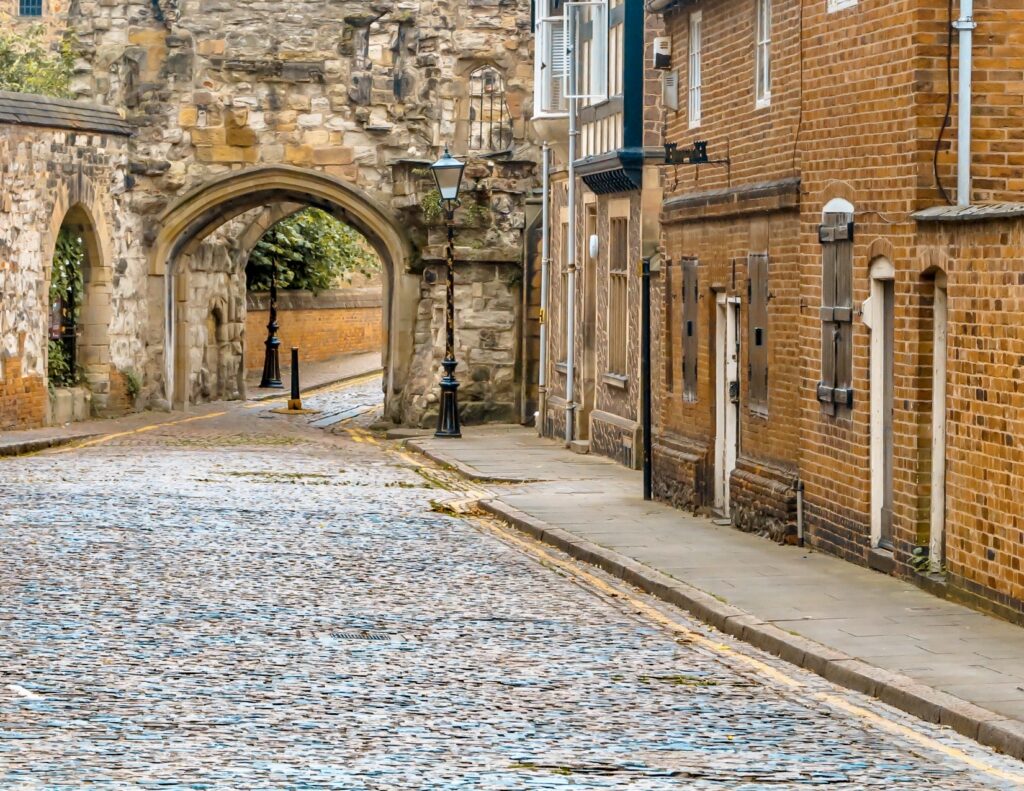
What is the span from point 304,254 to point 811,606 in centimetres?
3803

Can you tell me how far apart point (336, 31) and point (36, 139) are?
5.71m

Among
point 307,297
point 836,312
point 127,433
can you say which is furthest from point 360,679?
point 307,297

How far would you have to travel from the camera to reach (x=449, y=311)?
28984 mm

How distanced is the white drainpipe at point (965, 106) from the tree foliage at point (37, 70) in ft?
72.4

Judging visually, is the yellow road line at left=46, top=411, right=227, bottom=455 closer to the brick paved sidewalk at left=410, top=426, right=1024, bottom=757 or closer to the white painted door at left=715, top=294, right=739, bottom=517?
the brick paved sidewalk at left=410, top=426, right=1024, bottom=757

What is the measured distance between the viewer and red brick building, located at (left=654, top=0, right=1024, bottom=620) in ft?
38.3

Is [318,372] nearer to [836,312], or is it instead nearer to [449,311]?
[449,311]

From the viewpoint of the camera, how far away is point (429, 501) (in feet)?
63.2

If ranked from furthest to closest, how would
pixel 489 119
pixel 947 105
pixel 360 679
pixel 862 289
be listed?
pixel 489 119 → pixel 862 289 → pixel 947 105 → pixel 360 679

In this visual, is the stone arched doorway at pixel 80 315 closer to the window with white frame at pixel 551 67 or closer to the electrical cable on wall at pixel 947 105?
the window with white frame at pixel 551 67

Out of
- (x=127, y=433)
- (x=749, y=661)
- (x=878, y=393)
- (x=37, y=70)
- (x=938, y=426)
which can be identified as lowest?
(x=127, y=433)

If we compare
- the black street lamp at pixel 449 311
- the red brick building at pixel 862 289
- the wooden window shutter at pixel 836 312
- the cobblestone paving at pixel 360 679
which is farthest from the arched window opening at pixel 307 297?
the wooden window shutter at pixel 836 312

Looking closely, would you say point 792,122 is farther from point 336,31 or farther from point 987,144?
point 336,31

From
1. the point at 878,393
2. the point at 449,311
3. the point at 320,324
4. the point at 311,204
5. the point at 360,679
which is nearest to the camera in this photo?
the point at 360,679
